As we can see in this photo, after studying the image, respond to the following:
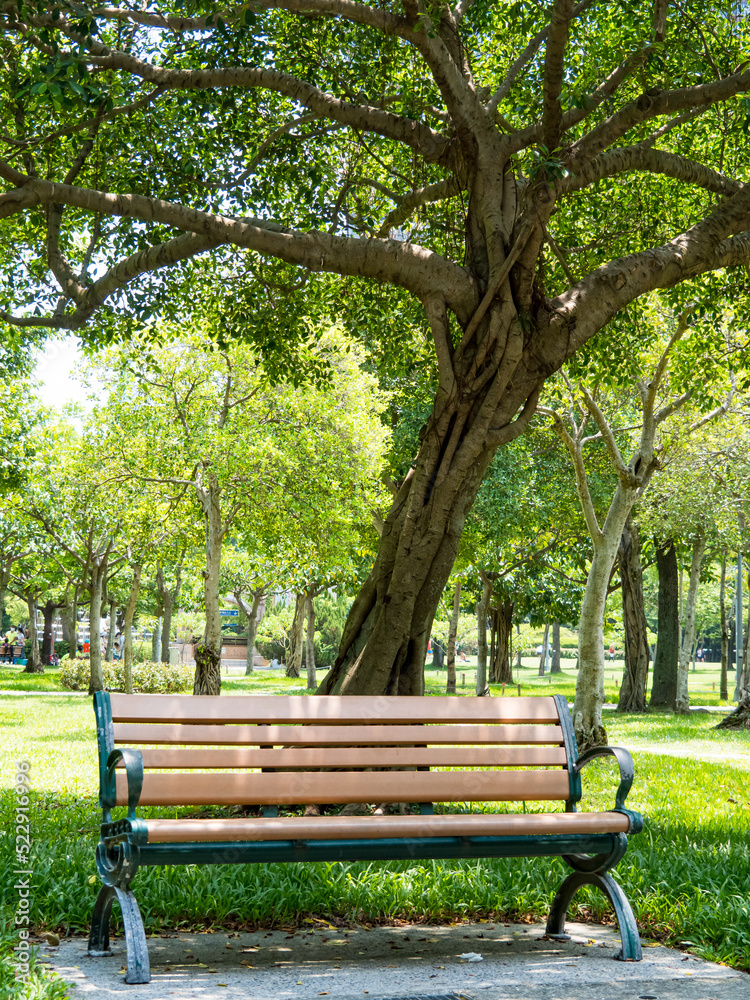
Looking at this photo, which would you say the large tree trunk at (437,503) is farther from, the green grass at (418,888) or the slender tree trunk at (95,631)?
the slender tree trunk at (95,631)

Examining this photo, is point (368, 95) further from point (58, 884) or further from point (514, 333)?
point (58, 884)

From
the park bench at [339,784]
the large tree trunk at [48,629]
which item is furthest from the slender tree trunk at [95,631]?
the large tree trunk at [48,629]

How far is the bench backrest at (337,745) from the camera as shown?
3953 mm

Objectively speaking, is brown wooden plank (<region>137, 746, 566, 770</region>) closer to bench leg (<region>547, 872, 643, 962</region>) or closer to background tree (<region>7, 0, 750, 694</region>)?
bench leg (<region>547, 872, 643, 962</region>)

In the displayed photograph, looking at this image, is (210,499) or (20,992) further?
(210,499)

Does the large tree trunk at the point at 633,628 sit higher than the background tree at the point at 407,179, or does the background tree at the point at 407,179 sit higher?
the background tree at the point at 407,179

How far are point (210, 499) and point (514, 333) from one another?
1190cm

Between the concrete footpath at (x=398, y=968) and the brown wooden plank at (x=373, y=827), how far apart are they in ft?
1.72

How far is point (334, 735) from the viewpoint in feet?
14.0

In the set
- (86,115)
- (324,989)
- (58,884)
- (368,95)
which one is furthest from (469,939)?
(368,95)

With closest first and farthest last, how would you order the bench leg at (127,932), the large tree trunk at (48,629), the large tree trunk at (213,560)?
the bench leg at (127,932) → the large tree trunk at (213,560) → the large tree trunk at (48,629)

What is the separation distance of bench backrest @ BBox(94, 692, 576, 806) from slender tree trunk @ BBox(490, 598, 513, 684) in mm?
29033

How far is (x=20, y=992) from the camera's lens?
2.94 meters

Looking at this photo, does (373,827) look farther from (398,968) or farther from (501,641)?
(501,641)
